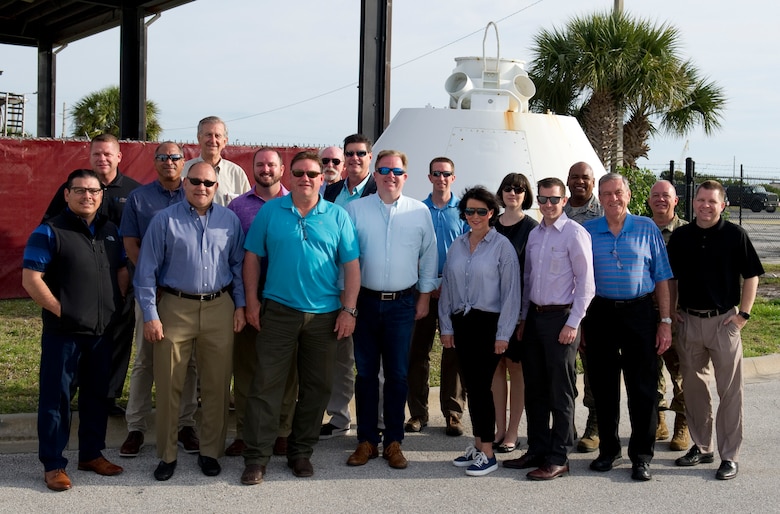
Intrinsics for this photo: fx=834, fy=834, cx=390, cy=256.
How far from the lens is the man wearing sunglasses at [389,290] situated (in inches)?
183

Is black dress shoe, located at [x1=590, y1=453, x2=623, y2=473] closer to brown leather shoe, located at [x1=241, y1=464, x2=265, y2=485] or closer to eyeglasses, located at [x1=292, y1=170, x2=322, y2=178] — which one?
brown leather shoe, located at [x1=241, y1=464, x2=265, y2=485]

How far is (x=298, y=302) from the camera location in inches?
174

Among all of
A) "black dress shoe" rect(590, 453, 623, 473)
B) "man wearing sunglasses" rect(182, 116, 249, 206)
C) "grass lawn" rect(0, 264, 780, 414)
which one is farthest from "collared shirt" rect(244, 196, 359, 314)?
"grass lawn" rect(0, 264, 780, 414)

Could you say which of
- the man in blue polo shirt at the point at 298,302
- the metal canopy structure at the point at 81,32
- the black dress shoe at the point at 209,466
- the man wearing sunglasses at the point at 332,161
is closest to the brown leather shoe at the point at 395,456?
the man in blue polo shirt at the point at 298,302

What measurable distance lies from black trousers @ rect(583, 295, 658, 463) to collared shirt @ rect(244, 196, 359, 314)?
1.43 meters

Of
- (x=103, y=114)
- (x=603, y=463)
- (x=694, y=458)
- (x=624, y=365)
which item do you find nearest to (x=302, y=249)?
(x=624, y=365)

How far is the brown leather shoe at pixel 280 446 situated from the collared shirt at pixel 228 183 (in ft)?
4.81

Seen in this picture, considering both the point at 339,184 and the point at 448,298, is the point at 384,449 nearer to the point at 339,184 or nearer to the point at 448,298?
the point at 448,298

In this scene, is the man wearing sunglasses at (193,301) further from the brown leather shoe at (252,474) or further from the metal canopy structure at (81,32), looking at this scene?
the metal canopy structure at (81,32)

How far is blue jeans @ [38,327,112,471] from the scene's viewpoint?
423 centimetres

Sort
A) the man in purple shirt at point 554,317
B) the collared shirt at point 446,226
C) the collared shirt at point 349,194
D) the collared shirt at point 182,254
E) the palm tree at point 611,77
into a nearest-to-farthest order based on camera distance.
Result: the collared shirt at point 182,254
the man in purple shirt at point 554,317
the collared shirt at point 446,226
the collared shirt at point 349,194
the palm tree at point 611,77

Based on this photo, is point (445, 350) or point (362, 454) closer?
point (362, 454)

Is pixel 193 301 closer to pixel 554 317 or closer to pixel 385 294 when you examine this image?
pixel 385 294

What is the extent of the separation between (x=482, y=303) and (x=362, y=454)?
3.62 feet
